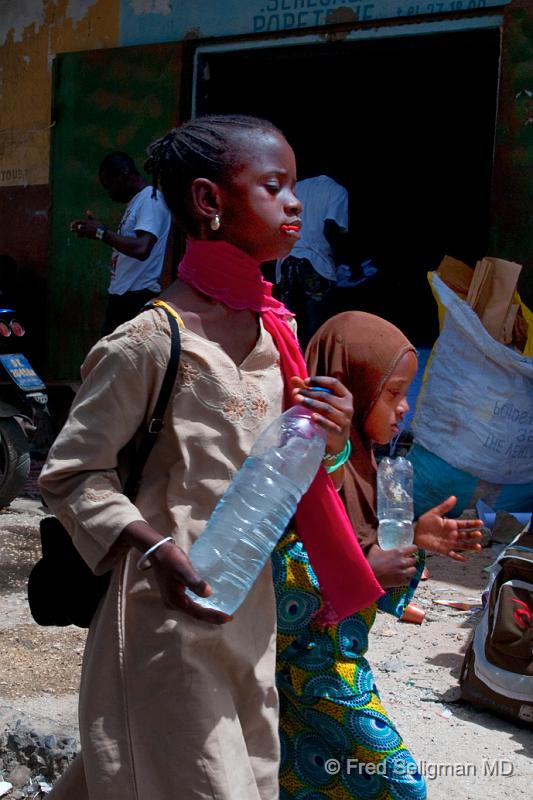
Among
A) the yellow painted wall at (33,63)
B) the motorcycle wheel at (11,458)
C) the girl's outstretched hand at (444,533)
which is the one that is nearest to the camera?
the girl's outstretched hand at (444,533)

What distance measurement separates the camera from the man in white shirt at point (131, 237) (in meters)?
6.41

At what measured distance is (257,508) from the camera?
5.98 feet

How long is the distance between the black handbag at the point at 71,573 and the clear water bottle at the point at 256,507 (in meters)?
0.17

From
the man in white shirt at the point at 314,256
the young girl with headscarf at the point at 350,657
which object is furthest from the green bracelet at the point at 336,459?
the man in white shirt at the point at 314,256

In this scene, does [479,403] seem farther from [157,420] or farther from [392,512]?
[157,420]

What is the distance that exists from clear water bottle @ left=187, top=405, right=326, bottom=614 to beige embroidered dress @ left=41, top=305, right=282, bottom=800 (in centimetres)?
3

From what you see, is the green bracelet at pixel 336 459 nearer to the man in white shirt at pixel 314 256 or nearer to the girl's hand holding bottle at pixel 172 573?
the girl's hand holding bottle at pixel 172 573

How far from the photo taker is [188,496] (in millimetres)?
1781

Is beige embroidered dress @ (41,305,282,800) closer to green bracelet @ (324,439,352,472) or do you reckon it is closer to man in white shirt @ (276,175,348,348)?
green bracelet @ (324,439,352,472)

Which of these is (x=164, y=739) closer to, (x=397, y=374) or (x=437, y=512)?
(x=437, y=512)

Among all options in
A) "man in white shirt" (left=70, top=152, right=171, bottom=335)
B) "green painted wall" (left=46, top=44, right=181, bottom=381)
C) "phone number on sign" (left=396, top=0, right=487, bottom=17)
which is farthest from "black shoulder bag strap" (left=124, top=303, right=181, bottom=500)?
"green painted wall" (left=46, top=44, right=181, bottom=381)

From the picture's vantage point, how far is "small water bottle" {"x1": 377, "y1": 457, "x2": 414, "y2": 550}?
2.50m

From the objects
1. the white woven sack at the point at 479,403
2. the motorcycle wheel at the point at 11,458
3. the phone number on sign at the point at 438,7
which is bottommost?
the motorcycle wheel at the point at 11,458

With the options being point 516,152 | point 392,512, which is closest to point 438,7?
point 516,152
